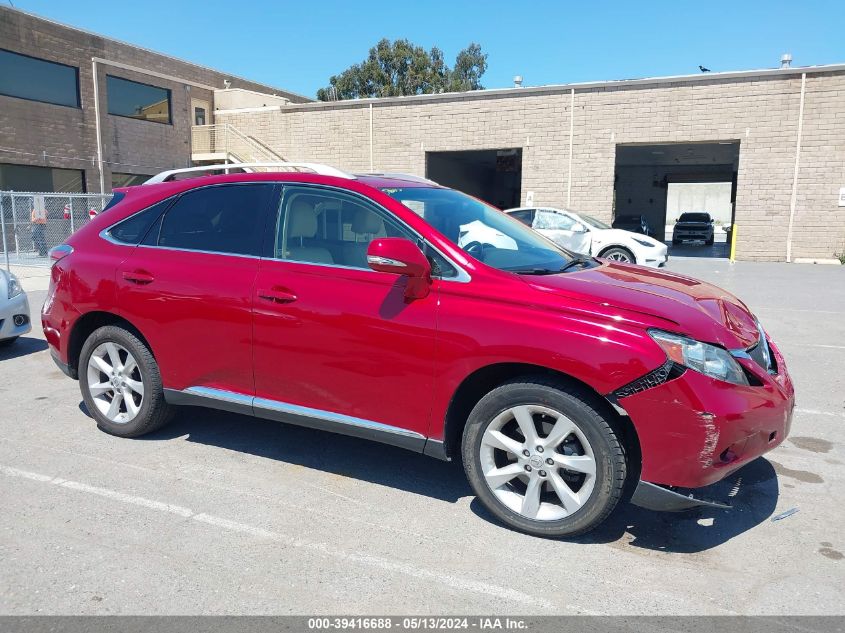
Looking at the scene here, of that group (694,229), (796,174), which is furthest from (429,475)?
(694,229)

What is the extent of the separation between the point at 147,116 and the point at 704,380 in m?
28.7

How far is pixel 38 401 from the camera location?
224 inches

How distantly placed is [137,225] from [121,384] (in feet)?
3.65

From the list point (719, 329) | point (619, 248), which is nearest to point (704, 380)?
point (719, 329)

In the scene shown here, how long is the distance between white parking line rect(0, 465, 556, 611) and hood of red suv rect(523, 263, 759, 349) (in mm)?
1400

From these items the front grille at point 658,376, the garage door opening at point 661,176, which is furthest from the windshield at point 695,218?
the front grille at point 658,376

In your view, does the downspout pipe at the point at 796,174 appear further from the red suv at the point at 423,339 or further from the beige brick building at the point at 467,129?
the red suv at the point at 423,339

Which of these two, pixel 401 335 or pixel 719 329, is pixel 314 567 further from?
pixel 719 329

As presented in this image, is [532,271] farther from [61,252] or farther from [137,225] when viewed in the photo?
[61,252]

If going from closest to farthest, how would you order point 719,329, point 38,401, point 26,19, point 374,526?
point 719,329 → point 374,526 → point 38,401 → point 26,19

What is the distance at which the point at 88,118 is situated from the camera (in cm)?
2477

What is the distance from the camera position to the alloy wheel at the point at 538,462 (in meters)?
3.26

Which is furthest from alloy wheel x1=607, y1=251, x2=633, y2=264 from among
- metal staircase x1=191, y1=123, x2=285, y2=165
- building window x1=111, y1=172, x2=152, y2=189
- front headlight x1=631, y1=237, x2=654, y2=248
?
building window x1=111, y1=172, x2=152, y2=189

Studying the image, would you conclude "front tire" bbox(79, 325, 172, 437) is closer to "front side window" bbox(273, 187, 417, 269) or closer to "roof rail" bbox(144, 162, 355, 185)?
"roof rail" bbox(144, 162, 355, 185)
